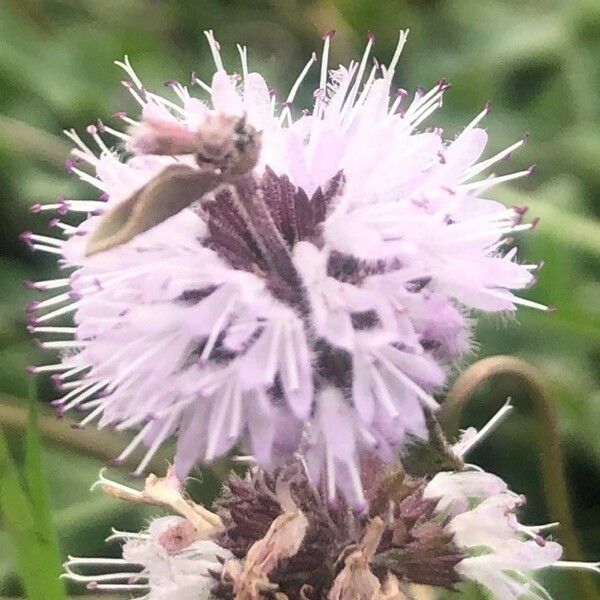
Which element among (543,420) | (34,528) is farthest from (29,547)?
(543,420)

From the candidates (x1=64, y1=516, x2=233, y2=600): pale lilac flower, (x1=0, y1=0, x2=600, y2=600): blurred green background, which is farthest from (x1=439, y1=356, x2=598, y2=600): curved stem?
(x1=64, y1=516, x2=233, y2=600): pale lilac flower

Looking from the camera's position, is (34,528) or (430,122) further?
(430,122)

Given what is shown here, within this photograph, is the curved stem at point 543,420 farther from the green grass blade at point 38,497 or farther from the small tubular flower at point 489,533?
the green grass blade at point 38,497

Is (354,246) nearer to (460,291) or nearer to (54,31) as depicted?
(460,291)

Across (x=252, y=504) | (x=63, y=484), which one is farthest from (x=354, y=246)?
(x=63, y=484)

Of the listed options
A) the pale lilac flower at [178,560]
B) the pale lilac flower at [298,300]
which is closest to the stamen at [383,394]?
the pale lilac flower at [298,300]

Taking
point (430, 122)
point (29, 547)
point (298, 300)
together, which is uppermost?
point (430, 122)

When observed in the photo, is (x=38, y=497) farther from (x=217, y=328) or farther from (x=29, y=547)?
(x=217, y=328)
